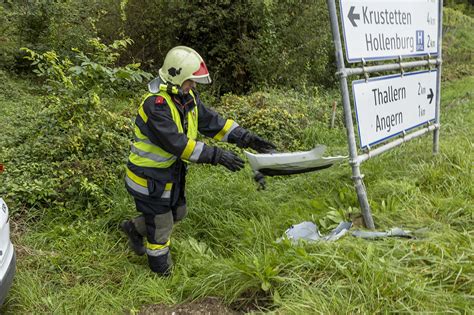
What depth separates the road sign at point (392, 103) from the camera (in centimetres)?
311

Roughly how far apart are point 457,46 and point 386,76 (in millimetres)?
15221

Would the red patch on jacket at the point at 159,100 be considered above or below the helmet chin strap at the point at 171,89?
below

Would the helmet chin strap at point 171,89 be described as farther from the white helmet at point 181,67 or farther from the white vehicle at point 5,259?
the white vehicle at point 5,259

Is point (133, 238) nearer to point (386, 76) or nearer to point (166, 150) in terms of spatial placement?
point (166, 150)

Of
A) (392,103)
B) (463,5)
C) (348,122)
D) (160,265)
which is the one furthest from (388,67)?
(463,5)

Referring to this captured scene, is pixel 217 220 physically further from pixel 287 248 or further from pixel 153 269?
pixel 287 248

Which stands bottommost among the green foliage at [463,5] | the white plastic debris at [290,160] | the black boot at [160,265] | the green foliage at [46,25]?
the green foliage at [463,5]

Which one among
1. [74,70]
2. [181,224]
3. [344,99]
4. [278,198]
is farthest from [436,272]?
[74,70]

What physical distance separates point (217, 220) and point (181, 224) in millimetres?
354

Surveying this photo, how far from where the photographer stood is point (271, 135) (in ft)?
19.6

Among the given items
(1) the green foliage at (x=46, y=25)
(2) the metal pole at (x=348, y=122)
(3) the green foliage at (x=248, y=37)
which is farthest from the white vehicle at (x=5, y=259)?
(1) the green foliage at (x=46, y=25)

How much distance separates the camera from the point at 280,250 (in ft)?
8.75

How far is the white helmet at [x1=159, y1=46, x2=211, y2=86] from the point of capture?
299cm

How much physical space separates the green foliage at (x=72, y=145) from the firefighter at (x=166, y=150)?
969mm
